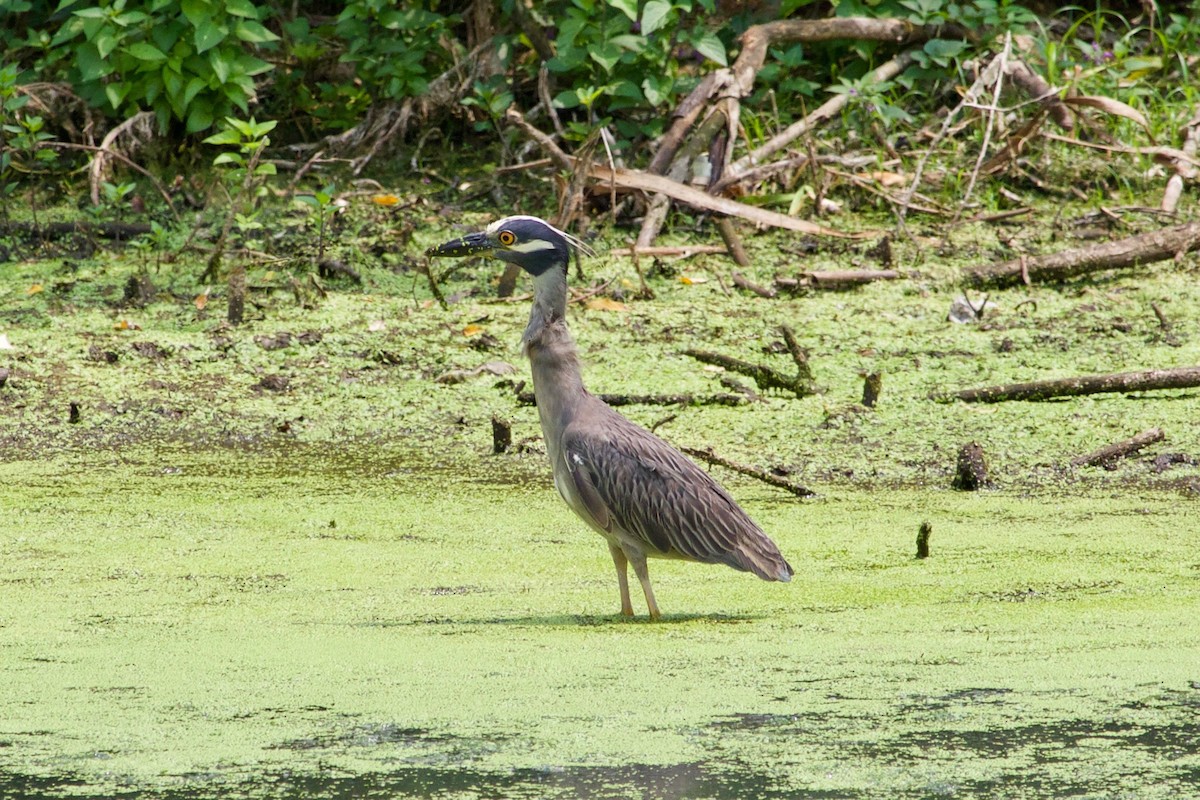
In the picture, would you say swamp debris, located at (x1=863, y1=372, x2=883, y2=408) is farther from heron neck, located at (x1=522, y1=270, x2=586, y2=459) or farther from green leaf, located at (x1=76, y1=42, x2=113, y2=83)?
green leaf, located at (x1=76, y1=42, x2=113, y2=83)

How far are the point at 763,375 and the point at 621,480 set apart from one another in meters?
2.29

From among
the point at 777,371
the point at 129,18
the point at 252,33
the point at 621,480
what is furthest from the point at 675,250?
the point at 621,480

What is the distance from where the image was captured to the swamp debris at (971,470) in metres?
5.12

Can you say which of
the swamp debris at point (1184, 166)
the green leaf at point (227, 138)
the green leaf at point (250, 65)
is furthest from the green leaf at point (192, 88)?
the swamp debris at point (1184, 166)

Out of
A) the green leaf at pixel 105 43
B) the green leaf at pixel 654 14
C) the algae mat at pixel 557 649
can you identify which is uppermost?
the green leaf at pixel 654 14

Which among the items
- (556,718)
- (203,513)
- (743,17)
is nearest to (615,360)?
(203,513)

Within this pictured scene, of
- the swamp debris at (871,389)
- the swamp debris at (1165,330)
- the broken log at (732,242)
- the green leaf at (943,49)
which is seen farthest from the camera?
the green leaf at (943,49)

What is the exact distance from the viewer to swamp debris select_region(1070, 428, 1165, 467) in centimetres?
527

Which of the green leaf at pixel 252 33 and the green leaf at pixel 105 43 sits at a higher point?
the green leaf at pixel 252 33

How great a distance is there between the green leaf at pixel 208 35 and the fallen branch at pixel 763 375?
3.08 metres

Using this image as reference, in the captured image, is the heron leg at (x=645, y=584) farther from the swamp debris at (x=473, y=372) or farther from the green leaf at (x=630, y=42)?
the green leaf at (x=630, y=42)

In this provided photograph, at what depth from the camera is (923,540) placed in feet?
13.9

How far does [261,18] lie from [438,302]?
6.40ft

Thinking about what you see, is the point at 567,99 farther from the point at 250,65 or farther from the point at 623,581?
the point at 623,581
